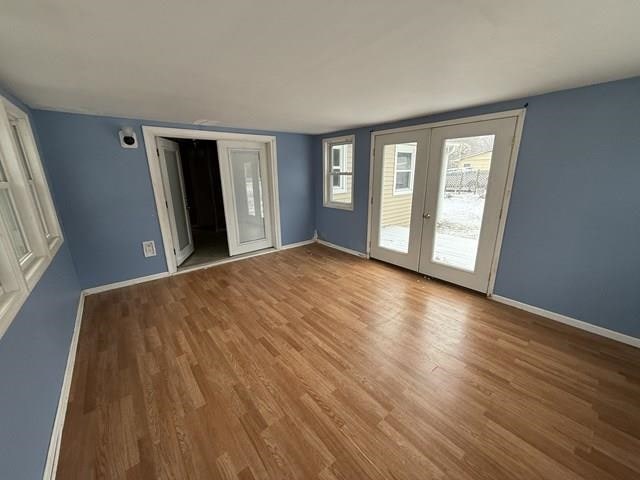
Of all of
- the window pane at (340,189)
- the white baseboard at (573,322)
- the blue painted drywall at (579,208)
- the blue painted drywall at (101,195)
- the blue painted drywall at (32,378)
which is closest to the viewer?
the blue painted drywall at (32,378)

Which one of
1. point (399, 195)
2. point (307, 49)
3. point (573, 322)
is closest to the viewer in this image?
point (307, 49)

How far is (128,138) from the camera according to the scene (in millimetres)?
3068

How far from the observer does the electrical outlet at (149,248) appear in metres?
3.43

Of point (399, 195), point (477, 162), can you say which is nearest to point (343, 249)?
point (399, 195)

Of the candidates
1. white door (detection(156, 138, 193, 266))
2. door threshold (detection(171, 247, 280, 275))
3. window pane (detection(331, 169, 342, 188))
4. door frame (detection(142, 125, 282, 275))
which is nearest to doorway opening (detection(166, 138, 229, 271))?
white door (detection(156, 138, 193, 266))

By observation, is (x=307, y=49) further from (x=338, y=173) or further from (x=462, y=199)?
(x=338, y=173)

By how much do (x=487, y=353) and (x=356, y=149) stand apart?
3.39 meters

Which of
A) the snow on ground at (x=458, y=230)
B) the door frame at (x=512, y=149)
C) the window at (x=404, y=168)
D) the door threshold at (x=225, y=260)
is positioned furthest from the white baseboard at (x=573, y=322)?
the door threshold at (x=225, y=260)

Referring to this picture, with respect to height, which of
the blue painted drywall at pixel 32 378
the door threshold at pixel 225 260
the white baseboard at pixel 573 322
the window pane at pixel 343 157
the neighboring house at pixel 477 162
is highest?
the window pane at pixel 343 157

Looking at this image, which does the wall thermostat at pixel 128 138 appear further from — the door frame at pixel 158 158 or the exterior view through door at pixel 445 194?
the exterior view through door at pixel 445 194

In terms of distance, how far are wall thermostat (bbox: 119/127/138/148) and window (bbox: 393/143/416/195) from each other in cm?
361

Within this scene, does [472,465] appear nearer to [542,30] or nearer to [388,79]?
[542,30]

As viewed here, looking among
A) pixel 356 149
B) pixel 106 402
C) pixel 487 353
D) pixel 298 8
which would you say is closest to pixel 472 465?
pixel 487 353

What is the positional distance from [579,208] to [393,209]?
207 cm
